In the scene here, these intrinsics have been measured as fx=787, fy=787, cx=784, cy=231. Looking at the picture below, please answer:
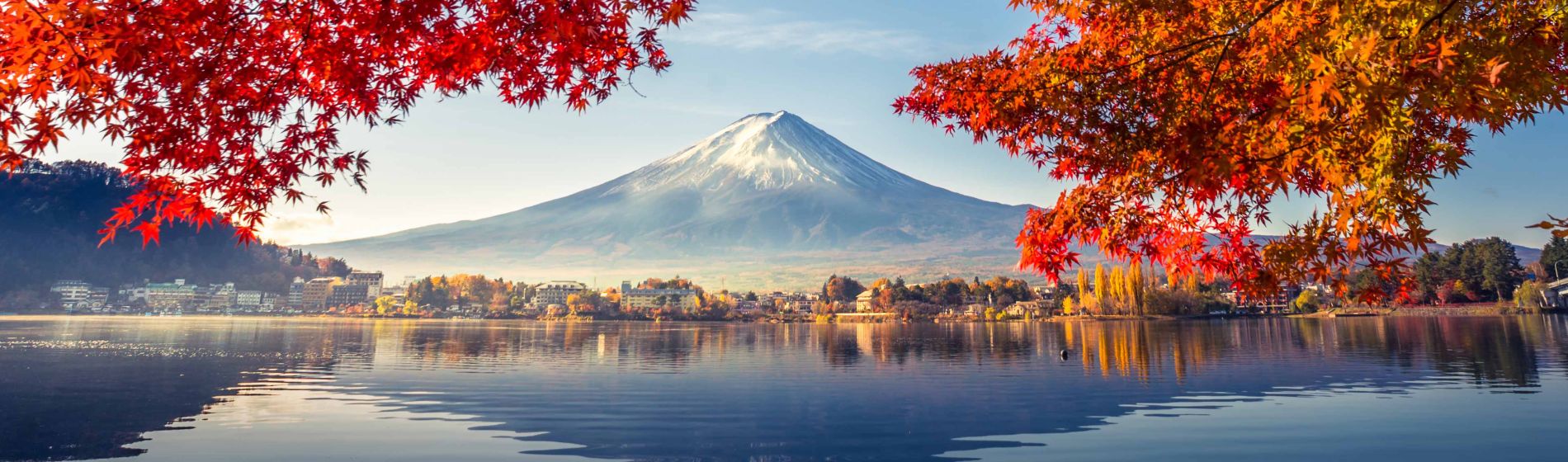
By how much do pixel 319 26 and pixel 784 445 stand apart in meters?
9.02

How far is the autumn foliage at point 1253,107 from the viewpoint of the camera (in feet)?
13.4

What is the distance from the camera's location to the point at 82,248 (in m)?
175

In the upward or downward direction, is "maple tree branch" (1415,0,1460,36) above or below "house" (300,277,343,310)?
below

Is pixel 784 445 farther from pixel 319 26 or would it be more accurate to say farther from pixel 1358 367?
pixel 1358 367

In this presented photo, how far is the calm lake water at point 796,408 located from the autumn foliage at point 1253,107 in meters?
5.46

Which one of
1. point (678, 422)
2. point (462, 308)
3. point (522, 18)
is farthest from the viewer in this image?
point (462, 308)

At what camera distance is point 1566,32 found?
4.29 metres

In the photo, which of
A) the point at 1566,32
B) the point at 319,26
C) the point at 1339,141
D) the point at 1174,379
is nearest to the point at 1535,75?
the point at 1566,32

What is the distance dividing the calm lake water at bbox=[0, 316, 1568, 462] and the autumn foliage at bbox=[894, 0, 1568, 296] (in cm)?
546

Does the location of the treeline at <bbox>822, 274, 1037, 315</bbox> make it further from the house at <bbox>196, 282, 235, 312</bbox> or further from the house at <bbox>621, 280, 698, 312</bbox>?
the house at <bbox>196, 282, 235, 312</bbox>

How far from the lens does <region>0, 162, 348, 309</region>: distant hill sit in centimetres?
16462

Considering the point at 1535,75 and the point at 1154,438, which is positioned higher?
the point at 1535,75

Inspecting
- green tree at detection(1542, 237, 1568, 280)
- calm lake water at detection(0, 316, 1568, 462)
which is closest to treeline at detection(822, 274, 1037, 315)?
green tree at detection(1542, 237, 1568, 280)

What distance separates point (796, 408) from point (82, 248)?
8742 inches
